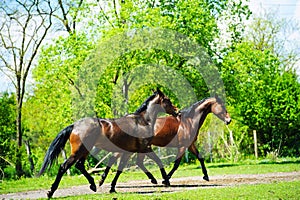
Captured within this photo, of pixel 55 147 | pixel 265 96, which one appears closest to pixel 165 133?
pixel 55 147

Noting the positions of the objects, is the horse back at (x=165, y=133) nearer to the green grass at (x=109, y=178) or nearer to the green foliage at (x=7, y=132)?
the green grass at (x=109, y=178)

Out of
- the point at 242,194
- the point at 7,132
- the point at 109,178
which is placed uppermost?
the point at 7,132

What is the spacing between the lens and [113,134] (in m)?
10.1

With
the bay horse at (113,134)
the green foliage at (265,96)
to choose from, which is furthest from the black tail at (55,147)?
the green foliage at (265,96)

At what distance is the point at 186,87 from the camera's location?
17.7 meters

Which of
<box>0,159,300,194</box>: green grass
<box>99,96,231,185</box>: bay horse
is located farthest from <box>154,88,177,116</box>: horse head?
<box>0,159,300,194</box>: green grass

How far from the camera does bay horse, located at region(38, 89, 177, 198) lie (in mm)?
9500

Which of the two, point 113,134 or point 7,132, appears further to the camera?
point 7,132

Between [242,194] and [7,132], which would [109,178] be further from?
[7,132]

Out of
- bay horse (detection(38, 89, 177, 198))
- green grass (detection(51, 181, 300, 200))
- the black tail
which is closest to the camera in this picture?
green grass (detection(51, 181, 300, 200))

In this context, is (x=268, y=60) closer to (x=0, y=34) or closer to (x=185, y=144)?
(x=185, y=144)

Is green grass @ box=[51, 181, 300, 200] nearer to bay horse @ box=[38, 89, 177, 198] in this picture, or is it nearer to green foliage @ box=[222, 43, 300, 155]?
bay horse @ box=[38, 89, 177, 198]

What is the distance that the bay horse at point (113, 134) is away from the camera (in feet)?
31.2

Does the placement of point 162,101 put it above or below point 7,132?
above
